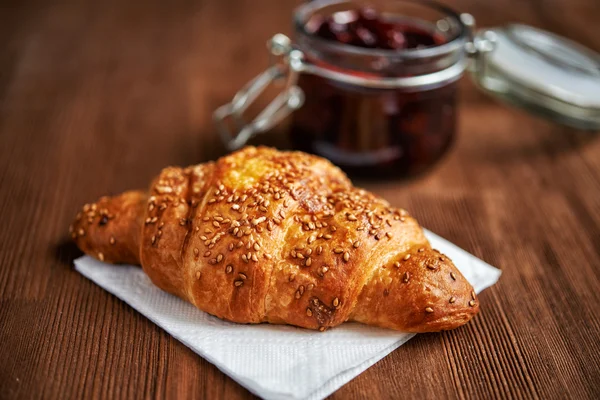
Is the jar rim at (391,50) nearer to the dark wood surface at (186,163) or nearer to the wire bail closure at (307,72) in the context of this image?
the wire bail closure at (307,72)

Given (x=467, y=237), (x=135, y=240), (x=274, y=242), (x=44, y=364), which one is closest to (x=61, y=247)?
(x=135, y=240)

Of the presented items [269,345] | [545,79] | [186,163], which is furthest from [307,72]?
[269,345]

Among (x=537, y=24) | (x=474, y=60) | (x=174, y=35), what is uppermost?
(x=474, y=60)

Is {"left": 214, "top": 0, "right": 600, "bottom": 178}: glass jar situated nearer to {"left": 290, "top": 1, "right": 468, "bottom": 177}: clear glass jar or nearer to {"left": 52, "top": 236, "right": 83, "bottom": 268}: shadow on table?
{"left": 290, "top": 1, "right": 468, "bottom": 177}: clear glass jar

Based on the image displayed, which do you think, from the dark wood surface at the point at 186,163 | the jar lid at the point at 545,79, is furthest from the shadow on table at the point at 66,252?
the jar lid at the point at 545,79

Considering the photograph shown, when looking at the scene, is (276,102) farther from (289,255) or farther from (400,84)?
(289,255)

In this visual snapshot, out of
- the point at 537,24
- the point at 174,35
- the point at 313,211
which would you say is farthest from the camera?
the point at 537,24

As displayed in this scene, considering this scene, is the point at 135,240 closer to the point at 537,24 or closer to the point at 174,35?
the point at 174,35
